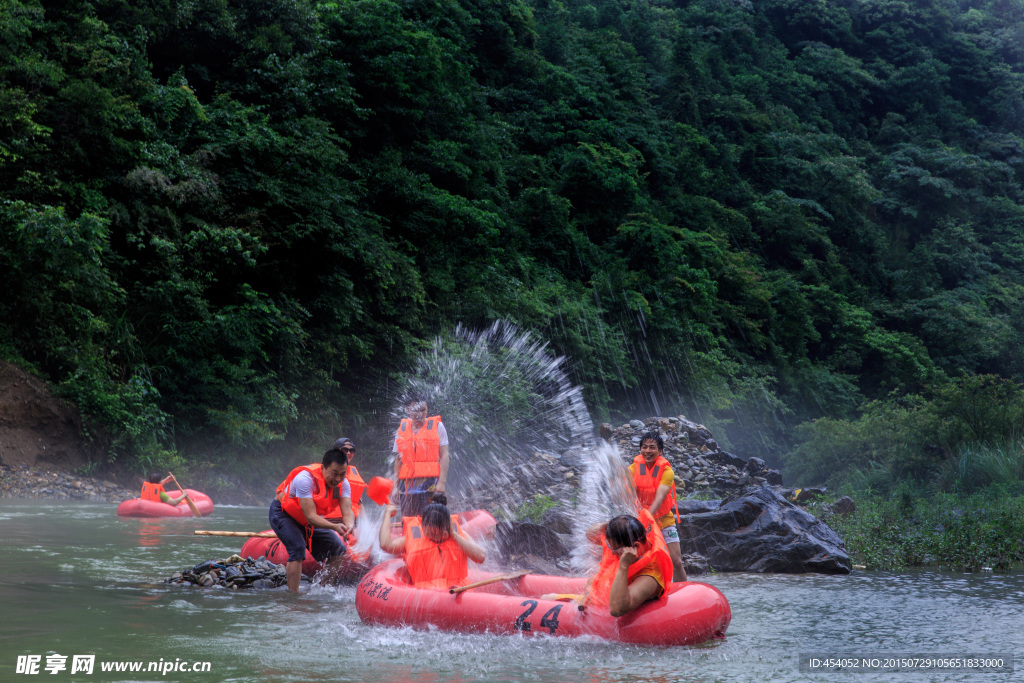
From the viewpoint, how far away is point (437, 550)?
675 centimetres

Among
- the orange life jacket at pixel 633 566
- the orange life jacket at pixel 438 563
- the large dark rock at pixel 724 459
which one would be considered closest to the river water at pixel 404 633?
the orange life jacket at pixel 633 566

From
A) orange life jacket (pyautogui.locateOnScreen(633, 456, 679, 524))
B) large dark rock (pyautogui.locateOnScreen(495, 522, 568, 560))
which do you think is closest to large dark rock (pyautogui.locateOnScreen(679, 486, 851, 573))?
large dark rock (pyautogui.locateOnScreen(495, 522, 568, 560))

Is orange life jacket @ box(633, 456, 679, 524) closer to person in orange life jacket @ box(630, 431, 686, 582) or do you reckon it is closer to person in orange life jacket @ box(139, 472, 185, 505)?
person in orange life jacket @ box(630, 431, 686, 582)

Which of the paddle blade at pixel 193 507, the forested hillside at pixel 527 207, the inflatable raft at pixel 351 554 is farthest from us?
the forested hillside at pixel 527 207

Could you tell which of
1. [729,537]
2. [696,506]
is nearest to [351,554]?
[729,537]

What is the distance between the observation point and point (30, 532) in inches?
424

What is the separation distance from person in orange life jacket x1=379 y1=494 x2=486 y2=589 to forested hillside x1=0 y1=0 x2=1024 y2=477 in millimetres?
11634

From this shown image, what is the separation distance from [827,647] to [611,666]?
1820 millimetres

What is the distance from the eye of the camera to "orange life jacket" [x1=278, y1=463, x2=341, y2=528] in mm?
7684

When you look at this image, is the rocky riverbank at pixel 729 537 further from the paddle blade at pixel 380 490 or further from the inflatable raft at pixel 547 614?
the inflatable raft at pixel 547 614

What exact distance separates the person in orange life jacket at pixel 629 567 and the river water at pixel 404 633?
0.35 metres

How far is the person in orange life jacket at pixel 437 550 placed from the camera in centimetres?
664

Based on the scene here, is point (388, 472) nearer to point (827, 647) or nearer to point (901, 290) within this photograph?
point (827, 647)

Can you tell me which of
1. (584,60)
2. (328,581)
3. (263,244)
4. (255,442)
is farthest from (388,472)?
(584,60)
